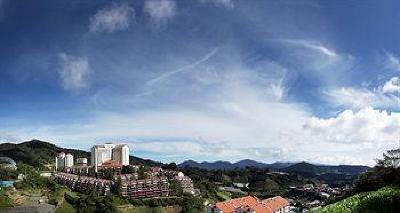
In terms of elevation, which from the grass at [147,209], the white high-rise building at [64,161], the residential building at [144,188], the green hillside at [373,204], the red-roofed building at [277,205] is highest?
the white high-rise building at [64,161]

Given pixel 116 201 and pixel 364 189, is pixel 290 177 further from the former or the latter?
pixel 364 189

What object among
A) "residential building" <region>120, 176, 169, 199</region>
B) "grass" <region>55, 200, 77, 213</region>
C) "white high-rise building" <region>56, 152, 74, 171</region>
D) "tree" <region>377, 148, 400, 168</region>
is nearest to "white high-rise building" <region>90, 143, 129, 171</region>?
"white high-rise building" <region>56, 152, 74, 171</region>

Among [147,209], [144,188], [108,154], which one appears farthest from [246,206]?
[108,154]

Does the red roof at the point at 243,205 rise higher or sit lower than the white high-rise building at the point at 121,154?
lower

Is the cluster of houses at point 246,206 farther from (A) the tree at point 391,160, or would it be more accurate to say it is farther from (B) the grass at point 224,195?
(A) the tree at point 391,160

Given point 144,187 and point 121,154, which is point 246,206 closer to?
point 144,187

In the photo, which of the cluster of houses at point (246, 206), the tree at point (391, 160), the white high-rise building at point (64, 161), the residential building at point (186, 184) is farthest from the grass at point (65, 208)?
the tree at point (391, 160)

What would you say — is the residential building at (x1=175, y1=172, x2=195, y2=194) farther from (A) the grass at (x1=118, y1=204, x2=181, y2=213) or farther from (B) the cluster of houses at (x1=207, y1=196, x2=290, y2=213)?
(B) the cluster of houses at (x1=207, y1=196, x2=290, y2=213)

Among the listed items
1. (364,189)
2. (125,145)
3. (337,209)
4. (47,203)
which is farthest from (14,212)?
(337,209)
